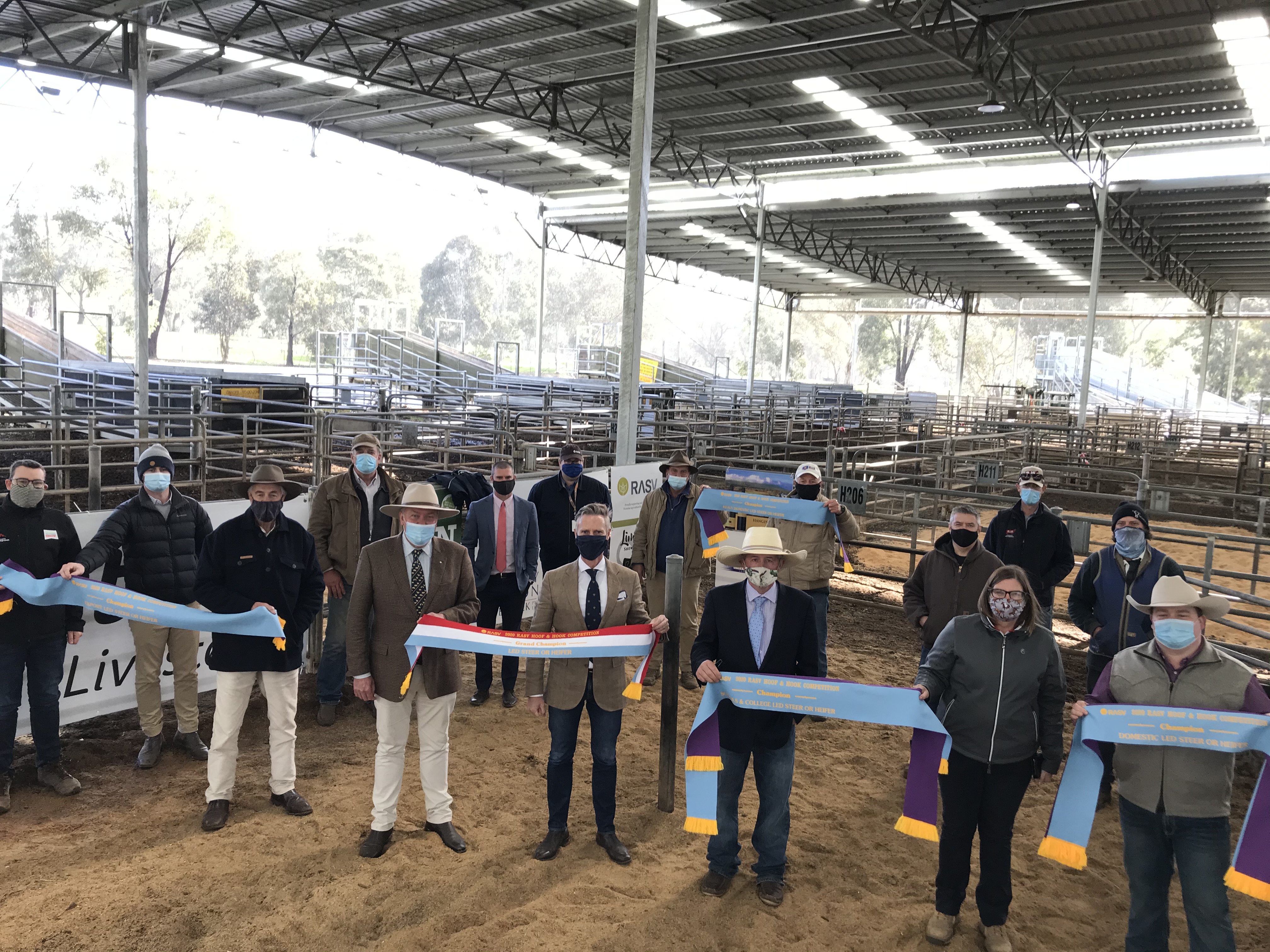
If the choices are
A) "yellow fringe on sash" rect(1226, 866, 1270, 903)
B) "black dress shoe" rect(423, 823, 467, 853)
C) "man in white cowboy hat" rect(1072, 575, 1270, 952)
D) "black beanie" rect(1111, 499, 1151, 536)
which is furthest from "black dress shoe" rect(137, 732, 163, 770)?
"black beanie" rect(1111, 499, 1151, 536)

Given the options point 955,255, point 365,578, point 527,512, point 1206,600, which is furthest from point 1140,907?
point 955,255

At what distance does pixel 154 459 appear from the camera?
204 inches

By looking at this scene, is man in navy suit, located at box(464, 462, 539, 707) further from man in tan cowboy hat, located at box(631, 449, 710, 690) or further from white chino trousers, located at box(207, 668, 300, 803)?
white chino trousers, located at box(207, 668, 300, 803)

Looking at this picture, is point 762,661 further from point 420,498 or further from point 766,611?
point 420,498

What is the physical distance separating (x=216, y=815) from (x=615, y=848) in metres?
2.05

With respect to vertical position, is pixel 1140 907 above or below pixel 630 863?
above

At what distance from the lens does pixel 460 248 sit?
73.8m

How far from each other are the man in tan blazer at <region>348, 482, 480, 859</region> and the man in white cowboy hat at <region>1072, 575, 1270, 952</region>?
9.52 feet

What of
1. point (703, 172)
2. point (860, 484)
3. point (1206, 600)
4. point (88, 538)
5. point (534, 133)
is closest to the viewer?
point (1206, 600)

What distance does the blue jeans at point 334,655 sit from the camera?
6328mm

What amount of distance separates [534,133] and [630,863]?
1898 centimetres

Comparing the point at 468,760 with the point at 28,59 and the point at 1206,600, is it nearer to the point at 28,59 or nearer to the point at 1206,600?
the point at 1206,600

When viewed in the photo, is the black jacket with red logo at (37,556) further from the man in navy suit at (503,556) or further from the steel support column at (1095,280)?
the steel support column at (1095,280)

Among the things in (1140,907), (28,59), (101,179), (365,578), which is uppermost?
(101,179)
